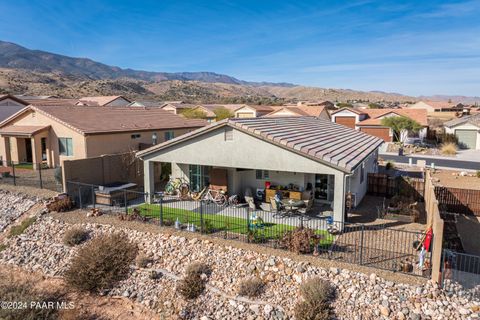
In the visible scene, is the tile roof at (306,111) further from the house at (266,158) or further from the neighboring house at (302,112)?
the house at (266,158)

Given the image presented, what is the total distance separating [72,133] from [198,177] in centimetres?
1051

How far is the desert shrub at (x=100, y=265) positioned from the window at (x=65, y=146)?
12.6 m

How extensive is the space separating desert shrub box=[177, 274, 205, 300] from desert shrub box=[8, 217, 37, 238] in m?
10.1

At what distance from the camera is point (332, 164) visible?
14.9 m

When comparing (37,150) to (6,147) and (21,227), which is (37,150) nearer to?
(6,147)

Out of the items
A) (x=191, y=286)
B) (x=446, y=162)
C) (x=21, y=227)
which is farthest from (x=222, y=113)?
(x=191, y=286)

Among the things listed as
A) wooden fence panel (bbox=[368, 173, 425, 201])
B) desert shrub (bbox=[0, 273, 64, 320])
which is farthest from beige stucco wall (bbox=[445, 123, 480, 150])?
desert shrub (bbox=[0, 273, 64, 320])

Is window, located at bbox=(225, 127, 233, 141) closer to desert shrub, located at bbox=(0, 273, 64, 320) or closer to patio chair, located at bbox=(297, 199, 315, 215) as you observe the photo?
patio chair, located at bbox=(297, 199, 315, 215)

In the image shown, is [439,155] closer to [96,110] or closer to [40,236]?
[96,110]

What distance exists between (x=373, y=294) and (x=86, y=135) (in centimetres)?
2020

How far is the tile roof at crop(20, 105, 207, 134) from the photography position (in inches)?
981

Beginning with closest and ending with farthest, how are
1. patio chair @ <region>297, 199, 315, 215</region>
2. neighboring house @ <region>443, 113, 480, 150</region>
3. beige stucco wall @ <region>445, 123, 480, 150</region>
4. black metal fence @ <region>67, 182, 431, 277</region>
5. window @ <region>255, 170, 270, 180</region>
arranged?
1. black metal fence @ <region>67, 182, 431, 277</region>
2. patio chair @ <region>297, 199, 315, 215</region>
3. window @ <region>255, 170, 270, 180</region>
4. beige stucco wall @ <region>445, 123, 480, 150</region>
5. neighboring house @ <region>443, 113, 480, 150</region>

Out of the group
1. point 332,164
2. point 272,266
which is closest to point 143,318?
point 272,266

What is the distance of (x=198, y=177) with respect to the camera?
21.0 m
